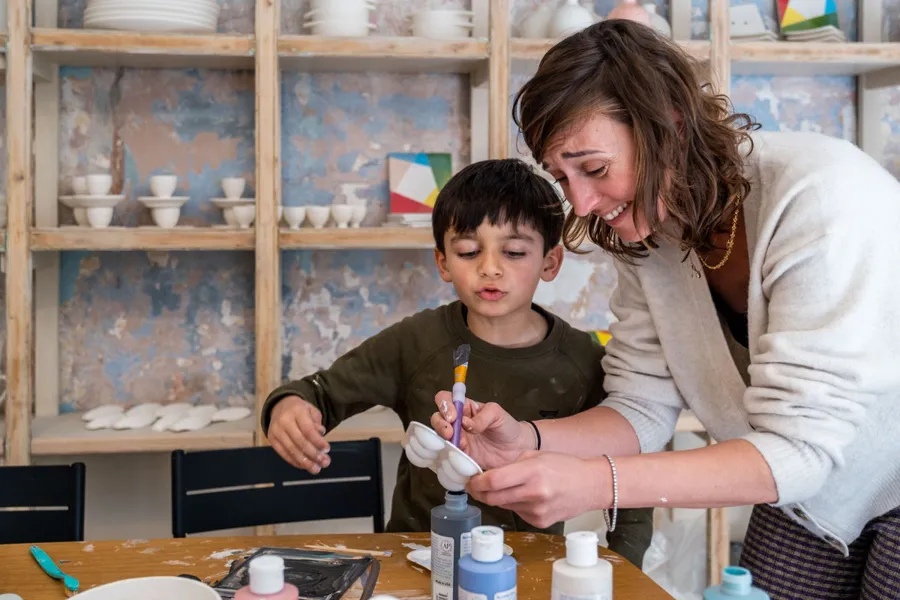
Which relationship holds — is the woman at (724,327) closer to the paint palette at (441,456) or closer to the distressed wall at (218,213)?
the paint palette at (441,456)

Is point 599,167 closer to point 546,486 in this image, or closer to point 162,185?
point 546,486

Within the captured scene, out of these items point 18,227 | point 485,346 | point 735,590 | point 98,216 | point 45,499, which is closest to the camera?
point 735,590

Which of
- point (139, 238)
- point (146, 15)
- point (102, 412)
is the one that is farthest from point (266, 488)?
point (146, 15)

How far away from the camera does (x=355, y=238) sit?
2555 mm

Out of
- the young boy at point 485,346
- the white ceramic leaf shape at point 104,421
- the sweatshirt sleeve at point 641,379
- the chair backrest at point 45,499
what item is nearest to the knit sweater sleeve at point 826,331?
the sweatshirt sleeve at point 641,379

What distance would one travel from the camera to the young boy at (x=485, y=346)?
172cm

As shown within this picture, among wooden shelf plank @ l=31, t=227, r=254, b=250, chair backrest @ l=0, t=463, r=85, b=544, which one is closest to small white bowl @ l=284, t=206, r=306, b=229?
wooden shelf plank @ l=31, t=227, r=254, b=250

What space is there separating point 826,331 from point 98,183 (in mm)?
2055

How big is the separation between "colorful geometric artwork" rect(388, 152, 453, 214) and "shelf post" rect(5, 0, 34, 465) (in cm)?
105

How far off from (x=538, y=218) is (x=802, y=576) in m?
0.79

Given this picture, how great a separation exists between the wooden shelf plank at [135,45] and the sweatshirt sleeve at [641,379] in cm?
141

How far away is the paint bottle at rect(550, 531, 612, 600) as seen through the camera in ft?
3.03

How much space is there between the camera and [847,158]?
1.22 metres

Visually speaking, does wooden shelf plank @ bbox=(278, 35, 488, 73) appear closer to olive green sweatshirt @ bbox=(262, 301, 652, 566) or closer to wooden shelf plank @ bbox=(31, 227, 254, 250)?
wooden shelf plank @ bbox=(31, 227, 254, 250)
